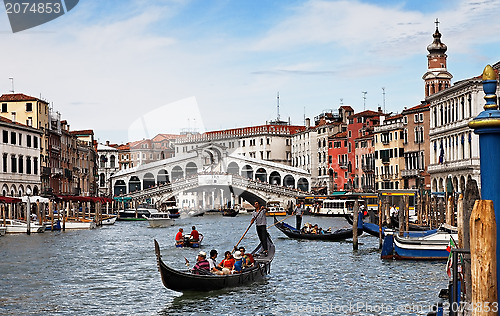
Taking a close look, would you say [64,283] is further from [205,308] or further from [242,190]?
[242,190]

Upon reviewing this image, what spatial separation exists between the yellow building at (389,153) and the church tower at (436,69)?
3227mm

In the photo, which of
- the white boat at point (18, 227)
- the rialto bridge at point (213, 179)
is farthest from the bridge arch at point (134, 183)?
the white boat at point (18, 227)

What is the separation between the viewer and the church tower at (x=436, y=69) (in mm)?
44656

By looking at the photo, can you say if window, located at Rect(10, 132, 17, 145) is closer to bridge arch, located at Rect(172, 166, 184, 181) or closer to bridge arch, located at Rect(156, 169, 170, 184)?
bridge arch, located at Rect(156, 169, 170, 184)

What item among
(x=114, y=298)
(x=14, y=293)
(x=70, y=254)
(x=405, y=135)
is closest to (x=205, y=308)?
(x=114, y=298)

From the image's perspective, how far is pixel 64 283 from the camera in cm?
1386

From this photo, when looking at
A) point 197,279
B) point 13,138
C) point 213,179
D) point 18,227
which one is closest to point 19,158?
point 13,138

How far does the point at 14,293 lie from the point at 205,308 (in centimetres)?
355

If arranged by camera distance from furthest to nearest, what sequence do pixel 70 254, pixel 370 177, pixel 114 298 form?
pixel 370 177 → pixel 70 254 → pixel 114 298

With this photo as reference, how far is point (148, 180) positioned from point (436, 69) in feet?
84.5

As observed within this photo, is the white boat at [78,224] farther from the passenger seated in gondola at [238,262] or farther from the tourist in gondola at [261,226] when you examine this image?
the passenger seated in gondola at [238,262]

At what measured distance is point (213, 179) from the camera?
5500cm

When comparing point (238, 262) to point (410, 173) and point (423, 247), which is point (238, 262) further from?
point (410, 173)

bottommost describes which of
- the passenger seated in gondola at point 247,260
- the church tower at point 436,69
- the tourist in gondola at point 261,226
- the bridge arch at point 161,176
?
the passenger seated in gondola at point 247,260
